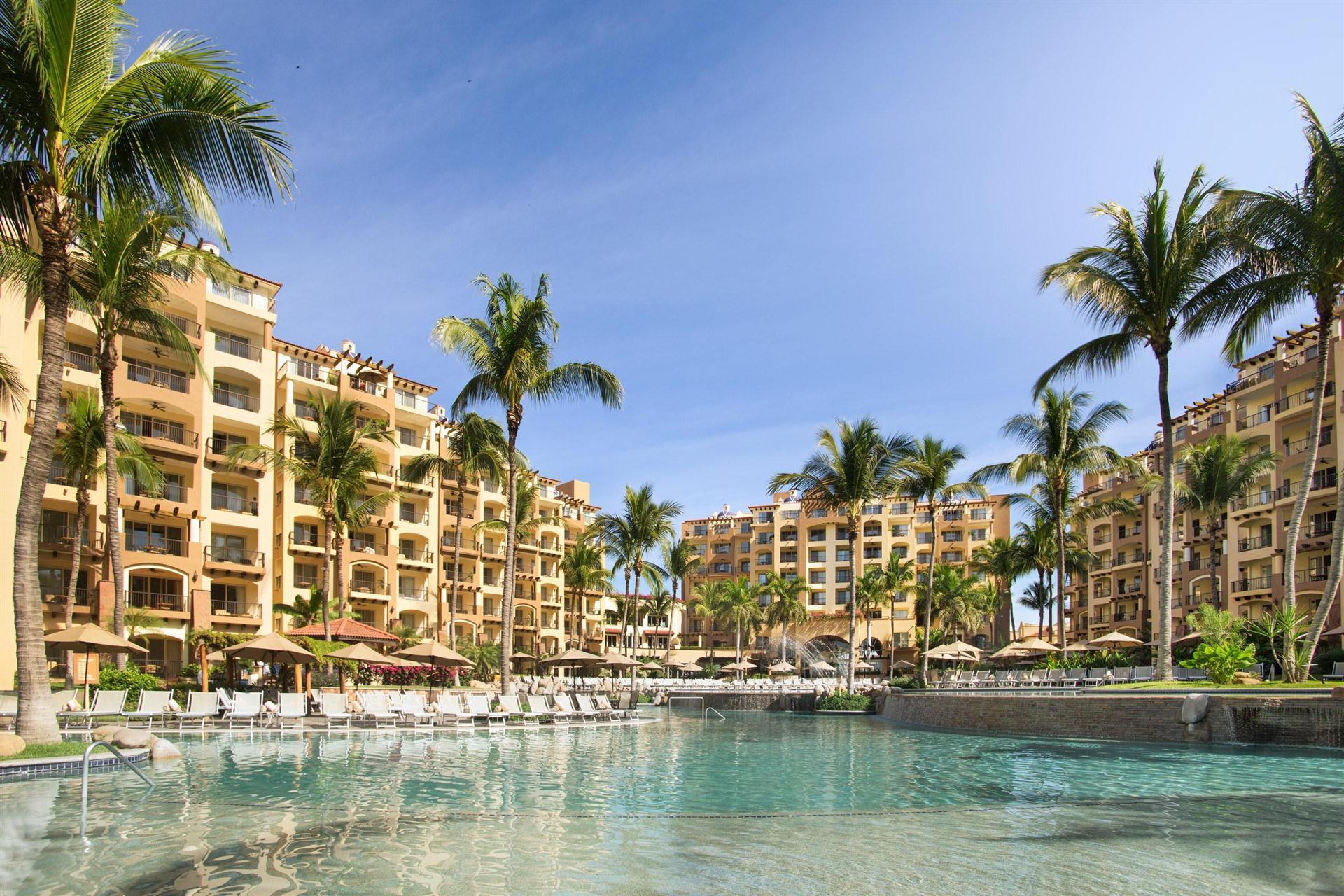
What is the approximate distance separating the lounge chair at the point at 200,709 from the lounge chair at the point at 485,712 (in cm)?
603

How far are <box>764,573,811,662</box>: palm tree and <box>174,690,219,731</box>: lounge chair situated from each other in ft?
179

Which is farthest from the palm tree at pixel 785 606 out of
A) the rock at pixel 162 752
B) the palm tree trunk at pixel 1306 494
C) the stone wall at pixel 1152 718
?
the rock at pixel 162 752

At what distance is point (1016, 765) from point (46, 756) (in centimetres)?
1536

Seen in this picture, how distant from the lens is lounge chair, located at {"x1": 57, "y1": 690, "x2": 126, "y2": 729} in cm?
2088

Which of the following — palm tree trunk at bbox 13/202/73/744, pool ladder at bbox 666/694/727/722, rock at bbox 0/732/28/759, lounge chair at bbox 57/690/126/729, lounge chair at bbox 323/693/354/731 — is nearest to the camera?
rock at bbox 0/732/28/759

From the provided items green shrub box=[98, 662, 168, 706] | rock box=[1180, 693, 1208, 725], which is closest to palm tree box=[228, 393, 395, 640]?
green shrub box=[98, 662, 168, 706]

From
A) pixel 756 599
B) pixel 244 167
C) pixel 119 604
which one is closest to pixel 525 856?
pixel 244 167

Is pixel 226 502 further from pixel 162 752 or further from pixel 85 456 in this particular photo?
pixel 162 752

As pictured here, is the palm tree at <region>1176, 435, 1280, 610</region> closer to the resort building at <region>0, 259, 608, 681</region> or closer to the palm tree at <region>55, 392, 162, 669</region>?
the resort building at <region>0, 259, 608, 681</region>

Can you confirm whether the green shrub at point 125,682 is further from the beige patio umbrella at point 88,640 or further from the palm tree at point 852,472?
the palm tree at point 852,472

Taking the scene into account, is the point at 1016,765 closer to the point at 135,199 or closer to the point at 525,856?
the point at 525,856

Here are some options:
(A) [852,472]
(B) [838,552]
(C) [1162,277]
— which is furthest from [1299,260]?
(B) [838,552]

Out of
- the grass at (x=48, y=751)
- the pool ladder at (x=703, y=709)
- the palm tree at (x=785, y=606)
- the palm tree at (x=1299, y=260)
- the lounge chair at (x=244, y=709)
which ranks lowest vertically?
the pool ladder at (x=703, y=709)

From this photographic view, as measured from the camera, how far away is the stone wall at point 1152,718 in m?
20.5
